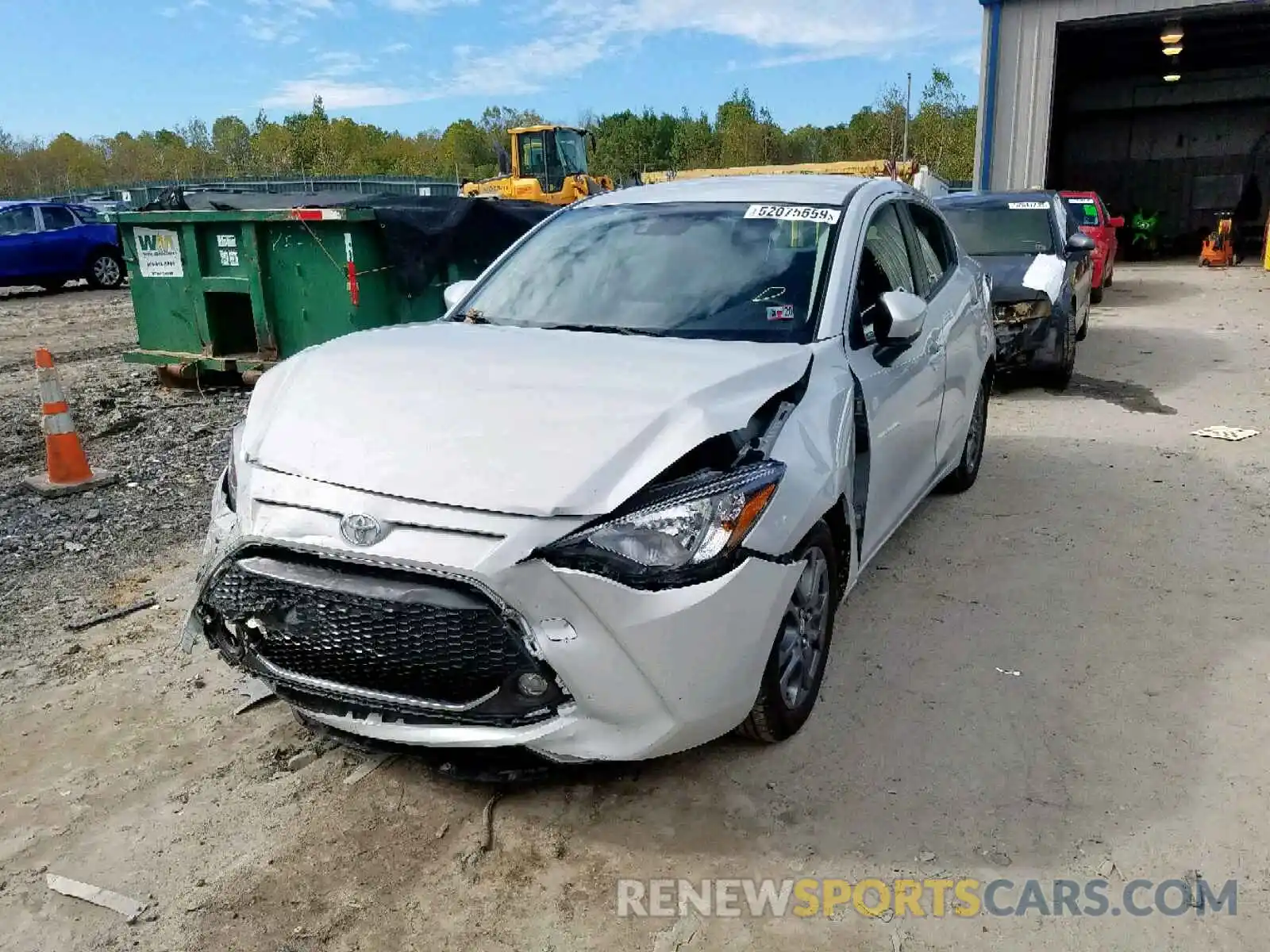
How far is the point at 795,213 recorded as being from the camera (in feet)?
12.5

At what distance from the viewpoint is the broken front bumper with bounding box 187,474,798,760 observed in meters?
2.38

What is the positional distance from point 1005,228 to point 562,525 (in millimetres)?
8266

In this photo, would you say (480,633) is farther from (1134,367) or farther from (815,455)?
(1134,367)

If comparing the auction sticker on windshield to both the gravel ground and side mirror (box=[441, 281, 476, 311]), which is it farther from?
the gravel ground

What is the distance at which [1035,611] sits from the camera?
410 cm

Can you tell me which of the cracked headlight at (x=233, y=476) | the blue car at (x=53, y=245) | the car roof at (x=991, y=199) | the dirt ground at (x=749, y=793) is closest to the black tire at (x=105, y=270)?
the blue car at (x=53, y=245)

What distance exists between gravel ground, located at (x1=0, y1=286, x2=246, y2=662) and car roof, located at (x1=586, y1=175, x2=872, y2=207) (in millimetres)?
2943

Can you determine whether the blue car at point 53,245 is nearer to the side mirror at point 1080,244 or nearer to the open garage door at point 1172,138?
the side mirror at point 1080,244

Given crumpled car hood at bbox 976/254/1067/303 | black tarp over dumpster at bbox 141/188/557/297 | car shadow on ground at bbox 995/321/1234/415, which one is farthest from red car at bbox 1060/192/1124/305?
black tarp over dumpster at bbox 141/188/557/297

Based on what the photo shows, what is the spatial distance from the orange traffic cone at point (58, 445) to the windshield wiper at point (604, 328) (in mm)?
3889

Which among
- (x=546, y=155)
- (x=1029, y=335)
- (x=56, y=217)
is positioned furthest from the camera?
(x=546, y=155)

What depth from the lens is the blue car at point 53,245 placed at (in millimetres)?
17391

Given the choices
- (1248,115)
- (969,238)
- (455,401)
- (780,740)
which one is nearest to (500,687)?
(455,401)

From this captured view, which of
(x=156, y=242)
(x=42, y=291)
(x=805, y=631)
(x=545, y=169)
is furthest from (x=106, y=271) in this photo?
(x=805, y=631)
